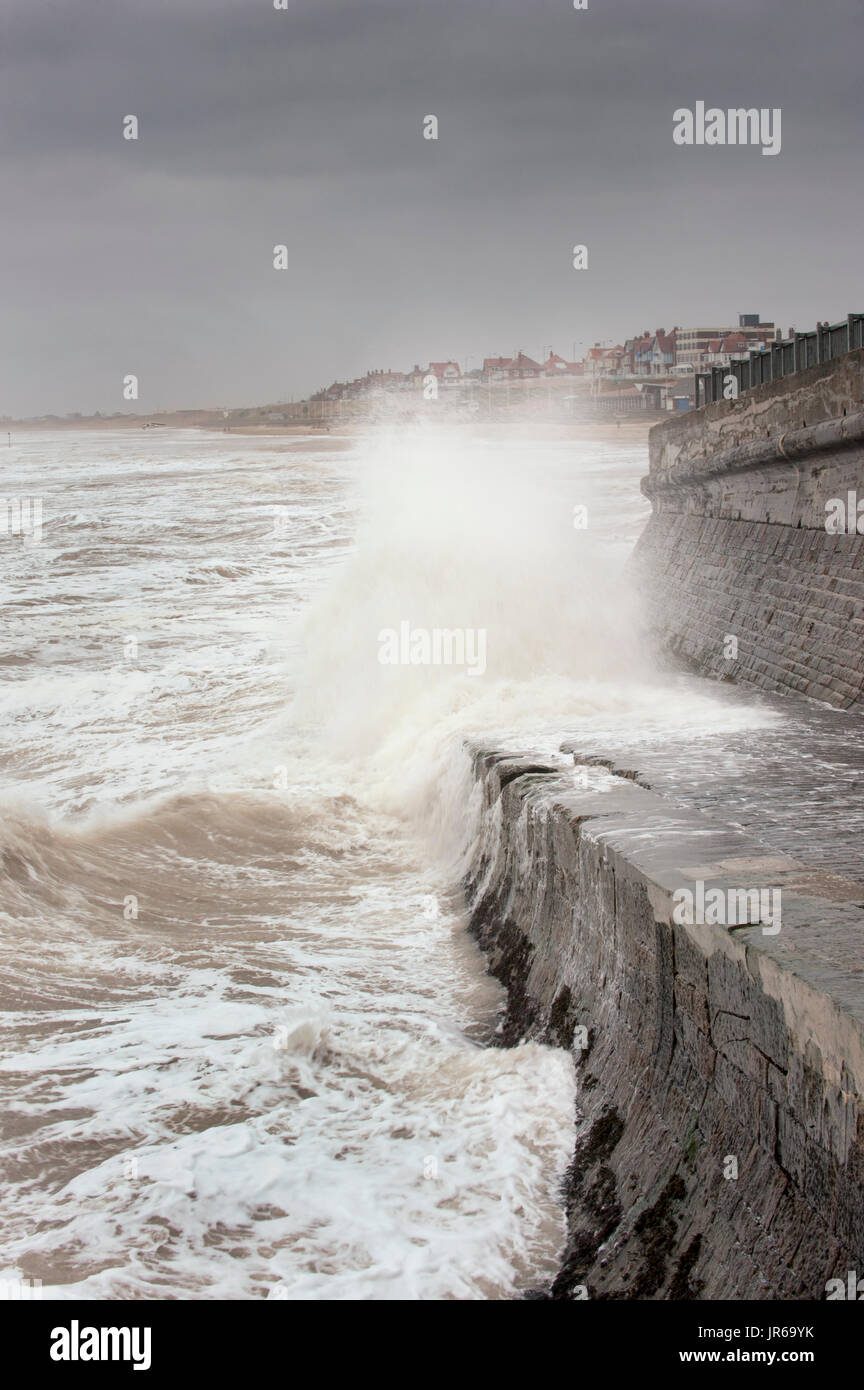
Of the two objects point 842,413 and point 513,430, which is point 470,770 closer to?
point 842,413

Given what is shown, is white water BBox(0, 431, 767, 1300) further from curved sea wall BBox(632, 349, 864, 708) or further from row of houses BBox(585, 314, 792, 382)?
row of houses BBox(585, 314, 792, 382)

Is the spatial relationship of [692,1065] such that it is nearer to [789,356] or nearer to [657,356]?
[789,356]


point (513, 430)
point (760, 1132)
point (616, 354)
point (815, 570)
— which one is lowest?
point (760, 1132)

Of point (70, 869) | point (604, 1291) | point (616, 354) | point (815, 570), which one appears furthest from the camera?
point (616, 354)

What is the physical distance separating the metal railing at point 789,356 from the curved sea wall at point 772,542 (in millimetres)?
467

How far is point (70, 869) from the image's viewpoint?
28.3 feet

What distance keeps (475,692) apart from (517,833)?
497 centimetres

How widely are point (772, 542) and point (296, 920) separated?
20.2 feet

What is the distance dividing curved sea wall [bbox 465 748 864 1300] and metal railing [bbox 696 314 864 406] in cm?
597

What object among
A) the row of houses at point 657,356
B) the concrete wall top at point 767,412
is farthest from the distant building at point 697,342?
the concrete wall top at point 767,412

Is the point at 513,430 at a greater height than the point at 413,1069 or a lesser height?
greater
